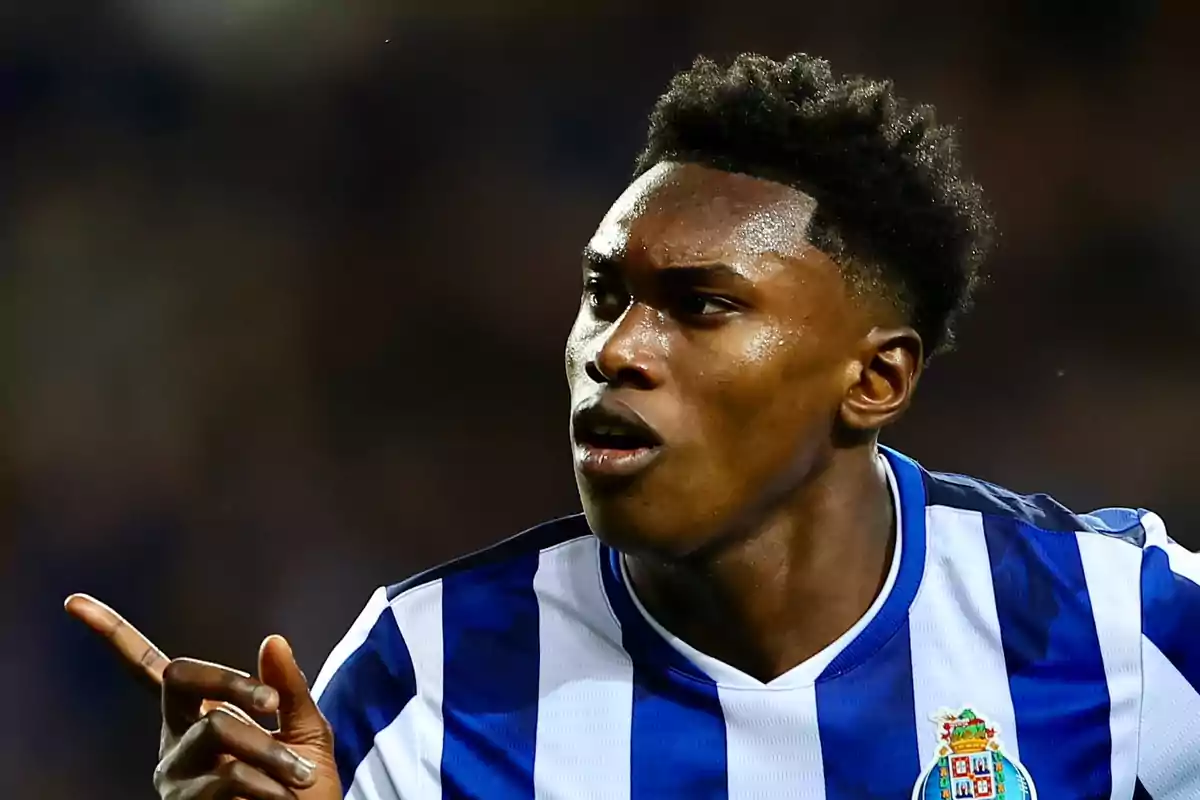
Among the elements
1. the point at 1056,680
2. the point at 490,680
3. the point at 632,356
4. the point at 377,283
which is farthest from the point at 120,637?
the point at 377,283

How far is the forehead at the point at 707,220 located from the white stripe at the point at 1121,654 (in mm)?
532

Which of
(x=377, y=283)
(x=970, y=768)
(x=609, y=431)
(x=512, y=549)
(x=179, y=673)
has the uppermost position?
(x=377, y=283)

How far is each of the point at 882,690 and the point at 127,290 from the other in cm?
163

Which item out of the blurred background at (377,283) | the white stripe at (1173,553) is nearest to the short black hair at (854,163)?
the white stripe at (1173,553)

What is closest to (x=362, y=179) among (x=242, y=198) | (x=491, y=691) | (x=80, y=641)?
(x=242, y=198)

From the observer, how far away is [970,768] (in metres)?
1.36

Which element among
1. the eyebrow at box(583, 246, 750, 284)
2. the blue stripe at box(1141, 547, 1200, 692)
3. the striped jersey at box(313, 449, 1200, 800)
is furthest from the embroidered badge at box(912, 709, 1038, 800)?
the eyebrow at box(583, 246, 750, 284)

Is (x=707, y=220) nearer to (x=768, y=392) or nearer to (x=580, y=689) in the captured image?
(x=768, y=392)

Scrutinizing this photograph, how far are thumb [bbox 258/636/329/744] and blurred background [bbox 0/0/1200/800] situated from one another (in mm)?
1125

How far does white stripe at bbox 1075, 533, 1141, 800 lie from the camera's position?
1.39 meters

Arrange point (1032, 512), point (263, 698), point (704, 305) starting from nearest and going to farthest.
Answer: point (263, 698) < point (704, 305) < point (1032, 512)

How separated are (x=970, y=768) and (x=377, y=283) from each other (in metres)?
1.45

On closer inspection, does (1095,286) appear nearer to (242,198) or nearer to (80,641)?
(242,198)

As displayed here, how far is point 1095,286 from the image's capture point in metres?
2.34
